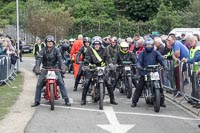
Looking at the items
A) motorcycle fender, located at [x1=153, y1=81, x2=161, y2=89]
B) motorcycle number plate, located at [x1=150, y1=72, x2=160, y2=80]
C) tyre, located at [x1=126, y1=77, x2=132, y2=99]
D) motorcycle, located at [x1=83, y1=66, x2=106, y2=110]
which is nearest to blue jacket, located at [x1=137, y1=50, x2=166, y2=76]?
motorcycle number plate, located at [x1=150, y1=72, x2=160, y2=80]

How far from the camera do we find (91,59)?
1397 cm

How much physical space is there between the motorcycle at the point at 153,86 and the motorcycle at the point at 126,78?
1468mm

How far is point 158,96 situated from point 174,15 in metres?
38.7

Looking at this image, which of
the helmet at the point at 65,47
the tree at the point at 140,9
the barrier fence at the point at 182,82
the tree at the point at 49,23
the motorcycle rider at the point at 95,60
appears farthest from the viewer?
the tree at the point at 140,9

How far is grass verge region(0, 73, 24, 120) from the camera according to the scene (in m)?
12.8

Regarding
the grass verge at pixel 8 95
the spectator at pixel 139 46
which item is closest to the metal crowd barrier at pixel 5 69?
the grass verge at pixel 8 95

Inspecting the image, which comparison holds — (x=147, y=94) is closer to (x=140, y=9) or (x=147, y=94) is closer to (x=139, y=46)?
(x=139, y=46)

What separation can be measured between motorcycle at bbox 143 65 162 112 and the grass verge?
3647mm

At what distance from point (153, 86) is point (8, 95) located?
16.3 ft

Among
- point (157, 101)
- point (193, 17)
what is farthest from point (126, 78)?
point (193, 17)

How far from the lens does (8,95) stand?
1570 centimetres

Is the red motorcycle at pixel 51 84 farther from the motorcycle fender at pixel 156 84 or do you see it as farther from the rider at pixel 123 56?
the rider at pixel 123 56

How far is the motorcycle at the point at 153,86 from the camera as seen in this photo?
12.7 metres

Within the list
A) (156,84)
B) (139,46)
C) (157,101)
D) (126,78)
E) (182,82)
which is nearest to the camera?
(157,101)
